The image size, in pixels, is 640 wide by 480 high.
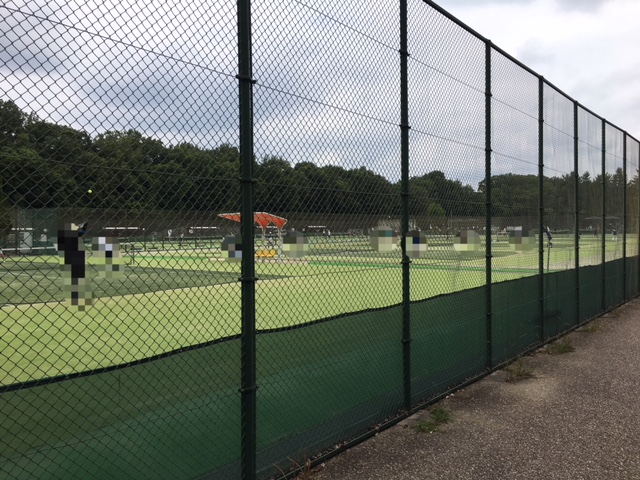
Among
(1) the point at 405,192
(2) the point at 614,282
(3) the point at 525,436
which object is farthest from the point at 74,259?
(2) the point at 614,282

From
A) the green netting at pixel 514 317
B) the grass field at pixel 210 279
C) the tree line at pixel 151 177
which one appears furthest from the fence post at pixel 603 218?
the tree line at pixel 151 177

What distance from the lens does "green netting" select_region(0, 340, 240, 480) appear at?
10.1ft

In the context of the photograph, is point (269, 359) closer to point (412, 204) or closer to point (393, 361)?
point (393, 361)

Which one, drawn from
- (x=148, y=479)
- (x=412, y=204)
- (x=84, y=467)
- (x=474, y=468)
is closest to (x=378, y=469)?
(x=474, y=468)

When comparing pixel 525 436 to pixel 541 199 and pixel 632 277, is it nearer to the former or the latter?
pixel 541 199

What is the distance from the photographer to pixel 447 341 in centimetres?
547

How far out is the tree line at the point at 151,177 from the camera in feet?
7.66

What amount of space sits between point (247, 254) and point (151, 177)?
76 centimetres

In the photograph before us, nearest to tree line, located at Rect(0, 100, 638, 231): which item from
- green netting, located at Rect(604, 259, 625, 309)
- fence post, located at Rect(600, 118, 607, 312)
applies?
fence post, located at Rect(600, 118, 607, 312)

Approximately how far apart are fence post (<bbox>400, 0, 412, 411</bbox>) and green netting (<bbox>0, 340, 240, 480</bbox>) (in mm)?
1800

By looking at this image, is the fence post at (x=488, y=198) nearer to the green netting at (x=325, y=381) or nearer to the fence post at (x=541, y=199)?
Result: the fence post at (x=541, y=199)

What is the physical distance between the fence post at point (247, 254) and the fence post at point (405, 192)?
73.9 inches

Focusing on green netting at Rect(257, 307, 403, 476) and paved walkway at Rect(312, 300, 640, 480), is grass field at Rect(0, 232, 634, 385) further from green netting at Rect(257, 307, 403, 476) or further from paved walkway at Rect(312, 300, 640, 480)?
paved walkway at Rect(312, 300, 640, 480)

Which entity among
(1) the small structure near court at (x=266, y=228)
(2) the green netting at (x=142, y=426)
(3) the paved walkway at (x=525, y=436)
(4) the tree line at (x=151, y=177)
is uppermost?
(4) the tree line at (x=151, y=177)
